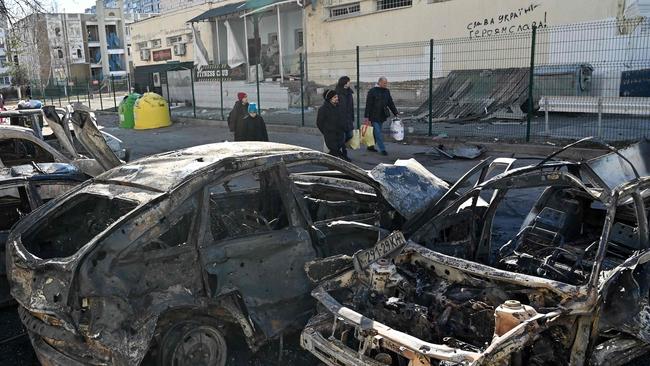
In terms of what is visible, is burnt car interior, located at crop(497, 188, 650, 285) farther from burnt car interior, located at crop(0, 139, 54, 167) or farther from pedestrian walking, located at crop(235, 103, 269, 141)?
burnt car interior, located at crop(0, 139, 54, 167)

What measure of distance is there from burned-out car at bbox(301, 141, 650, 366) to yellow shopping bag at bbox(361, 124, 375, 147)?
7007mm

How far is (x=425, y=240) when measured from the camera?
15.6 ft

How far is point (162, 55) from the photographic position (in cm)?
3538

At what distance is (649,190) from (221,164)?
3.30 m

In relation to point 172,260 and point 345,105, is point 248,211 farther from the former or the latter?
point 345,105

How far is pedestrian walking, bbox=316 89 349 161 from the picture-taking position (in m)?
10.3

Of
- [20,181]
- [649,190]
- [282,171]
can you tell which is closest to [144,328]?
[282,171]

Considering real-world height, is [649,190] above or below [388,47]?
below

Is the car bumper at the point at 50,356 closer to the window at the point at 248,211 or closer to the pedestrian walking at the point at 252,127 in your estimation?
the window at the point at 248,211

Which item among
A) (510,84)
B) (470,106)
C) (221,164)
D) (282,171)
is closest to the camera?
(221,164)

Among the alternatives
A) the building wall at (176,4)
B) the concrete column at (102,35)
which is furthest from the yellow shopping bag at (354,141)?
the concrete column at (102,35)

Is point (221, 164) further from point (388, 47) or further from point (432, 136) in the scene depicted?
point (388, 47)

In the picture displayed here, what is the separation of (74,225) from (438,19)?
17.0m

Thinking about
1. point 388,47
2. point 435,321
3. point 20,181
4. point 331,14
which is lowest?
point 435,321
